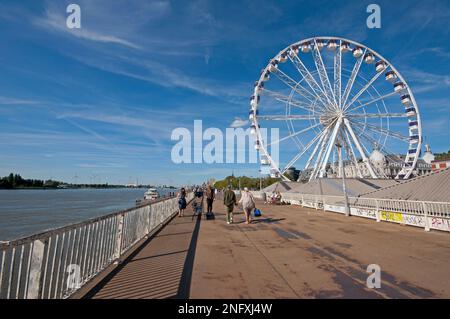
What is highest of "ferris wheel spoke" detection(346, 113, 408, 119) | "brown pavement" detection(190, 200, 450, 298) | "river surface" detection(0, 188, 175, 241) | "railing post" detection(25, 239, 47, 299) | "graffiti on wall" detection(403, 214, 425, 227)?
"ferris wheel spoke" detection(346, 113, 408, 119)

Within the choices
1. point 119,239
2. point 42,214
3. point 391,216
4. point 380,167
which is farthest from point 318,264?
point 380,167

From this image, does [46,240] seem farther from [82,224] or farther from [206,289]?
[206,289]

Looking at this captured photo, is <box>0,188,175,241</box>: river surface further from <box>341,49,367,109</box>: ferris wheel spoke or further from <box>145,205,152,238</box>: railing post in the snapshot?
<box>341,49,367,109</box>: ferris wheel spoke

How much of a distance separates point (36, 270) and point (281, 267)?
416cm

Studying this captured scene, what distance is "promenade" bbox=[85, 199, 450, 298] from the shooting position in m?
4.44

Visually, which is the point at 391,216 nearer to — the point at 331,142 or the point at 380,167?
the point at 331,142

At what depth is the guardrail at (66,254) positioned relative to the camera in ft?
11.3

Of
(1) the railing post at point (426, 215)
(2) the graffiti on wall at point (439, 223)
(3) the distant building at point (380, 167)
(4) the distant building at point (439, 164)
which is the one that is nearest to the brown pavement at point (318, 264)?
(2) the graffiti on wall at point (439, 223)

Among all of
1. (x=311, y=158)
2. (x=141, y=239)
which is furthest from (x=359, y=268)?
(x=311, y=158)

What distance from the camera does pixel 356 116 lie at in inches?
1190

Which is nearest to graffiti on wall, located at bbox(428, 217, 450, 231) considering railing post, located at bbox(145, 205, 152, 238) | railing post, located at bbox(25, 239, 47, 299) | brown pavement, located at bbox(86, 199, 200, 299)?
brown pavement, located at bbox(86, 199, 200, 299)

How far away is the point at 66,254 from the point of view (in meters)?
4.56
